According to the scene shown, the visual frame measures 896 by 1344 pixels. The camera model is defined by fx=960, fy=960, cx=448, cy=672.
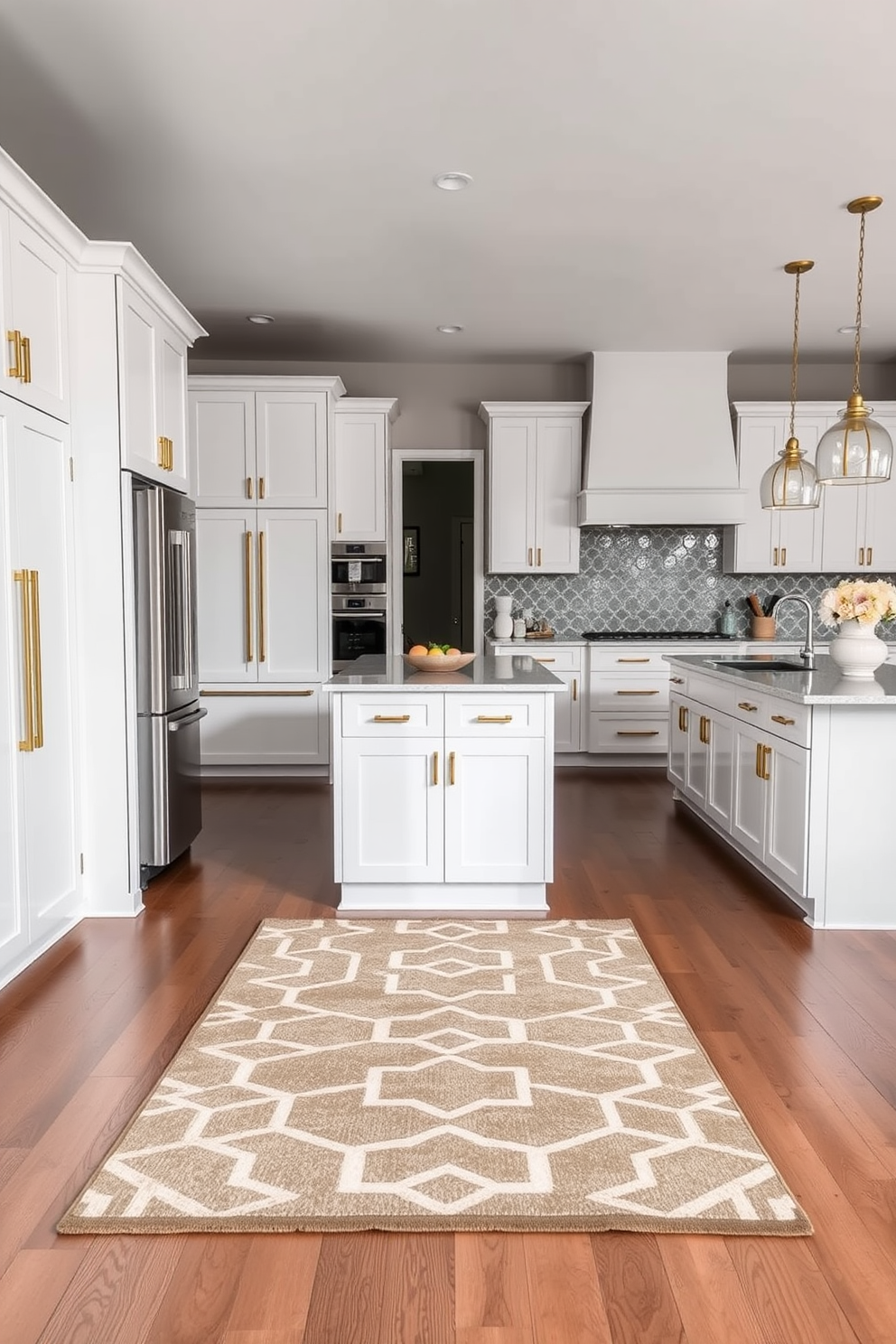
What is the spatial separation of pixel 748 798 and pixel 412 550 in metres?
5.95

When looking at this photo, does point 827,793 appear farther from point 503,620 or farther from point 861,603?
point 503,620

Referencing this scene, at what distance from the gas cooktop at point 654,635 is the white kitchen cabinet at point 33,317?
4182mm

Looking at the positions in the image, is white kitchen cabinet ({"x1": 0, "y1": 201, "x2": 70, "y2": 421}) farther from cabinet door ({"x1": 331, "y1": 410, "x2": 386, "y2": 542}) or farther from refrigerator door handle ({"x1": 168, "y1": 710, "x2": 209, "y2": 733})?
cabinet door ({"x1": 331, "y1": 410, "x2": 386, "y2": 542})

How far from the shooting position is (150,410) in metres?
3.84

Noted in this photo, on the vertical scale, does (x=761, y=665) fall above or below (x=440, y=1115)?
above

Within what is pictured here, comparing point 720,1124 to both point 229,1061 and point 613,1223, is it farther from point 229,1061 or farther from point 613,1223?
point 229,1061

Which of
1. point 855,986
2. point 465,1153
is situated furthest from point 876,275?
point 465,1153

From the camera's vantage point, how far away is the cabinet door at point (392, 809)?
3512 mm

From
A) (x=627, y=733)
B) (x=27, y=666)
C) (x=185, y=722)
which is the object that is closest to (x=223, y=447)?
(x=185, y=722)

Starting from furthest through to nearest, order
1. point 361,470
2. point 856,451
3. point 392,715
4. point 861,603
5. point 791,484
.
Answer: point 361,470 → point 791,484 → point 861,603 → point 856,451 → point 392,715

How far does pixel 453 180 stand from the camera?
3818 millimetres

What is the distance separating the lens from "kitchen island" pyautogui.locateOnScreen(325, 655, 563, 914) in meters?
3.50

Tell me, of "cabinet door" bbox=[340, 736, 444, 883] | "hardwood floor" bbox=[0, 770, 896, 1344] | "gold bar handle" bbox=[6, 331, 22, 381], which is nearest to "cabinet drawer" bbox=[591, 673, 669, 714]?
"hardwood floor" bbox=[0, 770, 896, 1344]

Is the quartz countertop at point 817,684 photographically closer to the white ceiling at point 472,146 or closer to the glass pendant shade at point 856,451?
the glass pendant shade at point 856,451
